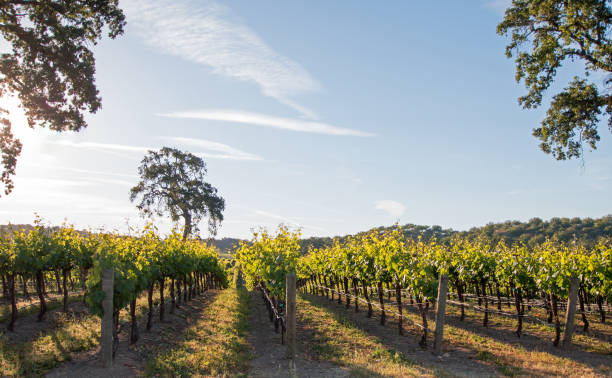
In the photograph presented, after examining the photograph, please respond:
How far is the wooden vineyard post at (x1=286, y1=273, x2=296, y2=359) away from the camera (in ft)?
30.0

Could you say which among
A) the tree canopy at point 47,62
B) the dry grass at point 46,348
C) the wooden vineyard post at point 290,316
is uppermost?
the tree canopy at point 47,62

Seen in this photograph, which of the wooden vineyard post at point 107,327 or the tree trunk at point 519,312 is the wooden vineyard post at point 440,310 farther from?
the wooden vineyard post at point 107,327

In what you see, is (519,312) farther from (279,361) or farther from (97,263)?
(97,263)

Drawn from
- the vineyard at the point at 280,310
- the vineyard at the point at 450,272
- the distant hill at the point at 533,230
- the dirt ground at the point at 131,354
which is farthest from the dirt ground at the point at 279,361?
the distant hill at the point at 533,230

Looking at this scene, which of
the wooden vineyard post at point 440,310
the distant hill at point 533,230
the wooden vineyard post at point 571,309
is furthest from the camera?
the distant hill at point 533,230

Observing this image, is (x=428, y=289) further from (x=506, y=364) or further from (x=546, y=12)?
(x=546, y=12)

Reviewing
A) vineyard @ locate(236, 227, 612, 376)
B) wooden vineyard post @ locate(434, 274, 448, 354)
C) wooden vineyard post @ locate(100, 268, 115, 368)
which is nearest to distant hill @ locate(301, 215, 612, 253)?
vineyard @ locate(236, 227, 612, 376)

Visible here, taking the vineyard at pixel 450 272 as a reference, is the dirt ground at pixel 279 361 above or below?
below

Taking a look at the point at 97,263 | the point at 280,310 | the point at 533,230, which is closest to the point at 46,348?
the point at 97,263

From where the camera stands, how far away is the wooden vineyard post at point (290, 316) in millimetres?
9141

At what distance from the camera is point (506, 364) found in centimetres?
944

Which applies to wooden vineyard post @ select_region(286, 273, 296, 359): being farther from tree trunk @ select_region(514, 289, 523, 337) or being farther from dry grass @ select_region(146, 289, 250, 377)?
tree trunk @ select_region(514, 289, 523, 337)

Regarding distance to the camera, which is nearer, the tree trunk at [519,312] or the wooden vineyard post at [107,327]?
the wooden vineyard post at [107,327]

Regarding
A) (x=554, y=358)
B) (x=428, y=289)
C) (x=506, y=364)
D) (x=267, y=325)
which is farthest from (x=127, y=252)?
(x=554, y=358)
